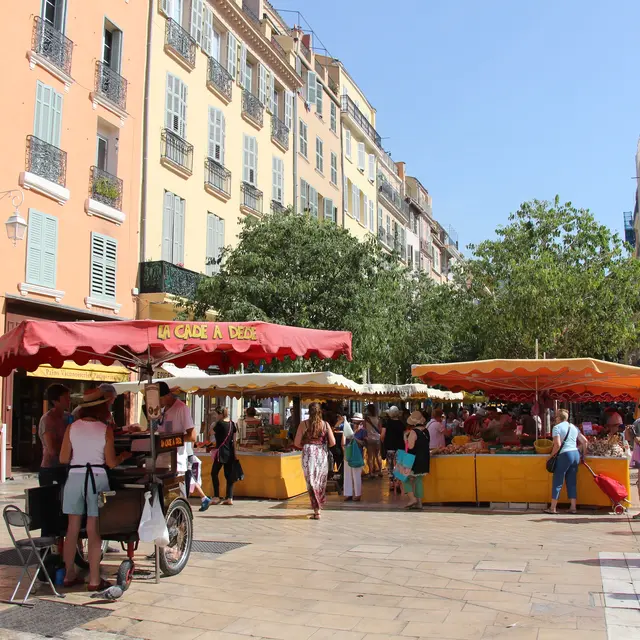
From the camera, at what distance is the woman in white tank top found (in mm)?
7117

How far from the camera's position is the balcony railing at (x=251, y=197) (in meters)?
28.9

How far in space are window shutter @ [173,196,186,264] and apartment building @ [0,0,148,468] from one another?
1.87m

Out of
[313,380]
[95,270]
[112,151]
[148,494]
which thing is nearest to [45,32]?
[112,151]

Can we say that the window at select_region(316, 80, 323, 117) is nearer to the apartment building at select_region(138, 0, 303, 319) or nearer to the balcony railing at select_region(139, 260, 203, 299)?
the apartment building at select_region(138, 0, 303, 319)

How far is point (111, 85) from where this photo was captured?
22219 millimetres

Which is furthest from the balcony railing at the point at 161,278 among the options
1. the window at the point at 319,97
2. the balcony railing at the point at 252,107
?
the window at the point at 319,97

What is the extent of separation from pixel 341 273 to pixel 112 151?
7075mm

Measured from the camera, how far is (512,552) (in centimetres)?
914

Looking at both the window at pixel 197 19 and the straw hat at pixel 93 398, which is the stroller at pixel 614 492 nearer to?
the straw hat at pixel 93 398

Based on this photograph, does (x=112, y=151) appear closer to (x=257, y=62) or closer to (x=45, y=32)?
(x=45, y=32)

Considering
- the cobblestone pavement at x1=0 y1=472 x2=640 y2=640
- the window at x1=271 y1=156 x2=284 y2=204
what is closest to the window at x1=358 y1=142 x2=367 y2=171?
the window at x1=271 y1=156 x2=284 y2=204

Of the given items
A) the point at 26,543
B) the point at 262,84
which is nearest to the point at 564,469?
the point at 26,543

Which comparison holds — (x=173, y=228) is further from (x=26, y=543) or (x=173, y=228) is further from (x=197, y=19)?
(x=26, y=543)

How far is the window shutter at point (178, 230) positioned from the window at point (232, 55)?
6317mm
